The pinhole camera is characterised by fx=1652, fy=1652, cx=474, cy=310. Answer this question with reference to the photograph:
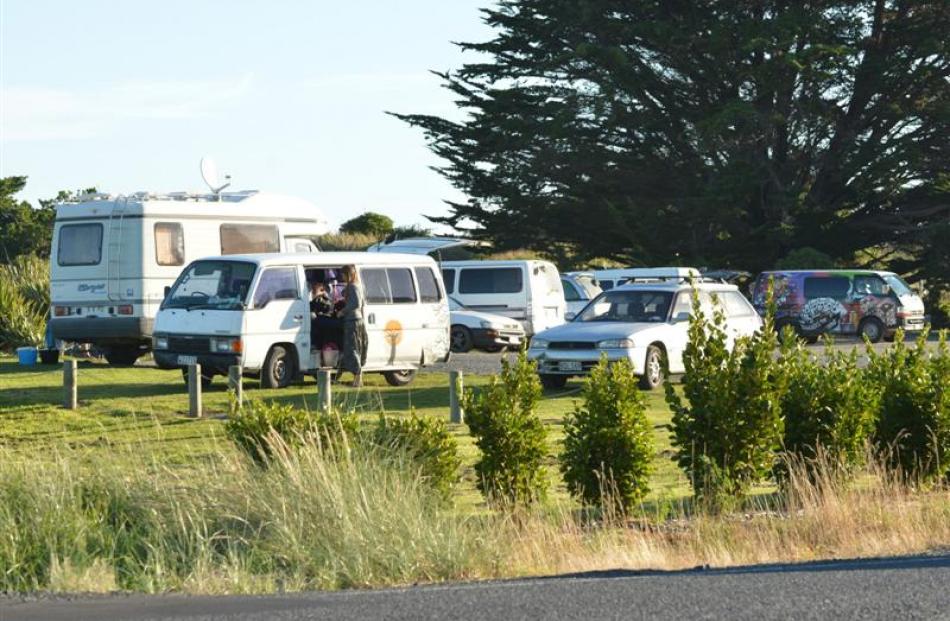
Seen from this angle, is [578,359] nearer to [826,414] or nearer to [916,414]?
[916,414]

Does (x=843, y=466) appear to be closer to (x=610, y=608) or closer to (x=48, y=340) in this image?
(x=610, y=608)

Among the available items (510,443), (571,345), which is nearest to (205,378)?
(571,345)

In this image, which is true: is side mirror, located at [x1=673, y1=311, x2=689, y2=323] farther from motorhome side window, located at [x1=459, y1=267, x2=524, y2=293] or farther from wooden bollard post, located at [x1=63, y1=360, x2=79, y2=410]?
motorhome side window, located at [x1=459, y1=267, x2=524, y2=293]

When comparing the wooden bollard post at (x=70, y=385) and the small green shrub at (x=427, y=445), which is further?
the wooden bollard post at (x=70, y=385)

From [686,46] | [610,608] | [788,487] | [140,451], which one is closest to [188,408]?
[140,451]

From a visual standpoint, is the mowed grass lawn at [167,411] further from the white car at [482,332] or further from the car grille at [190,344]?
the white car at [482,332]

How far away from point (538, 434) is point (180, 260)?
14.1 meters

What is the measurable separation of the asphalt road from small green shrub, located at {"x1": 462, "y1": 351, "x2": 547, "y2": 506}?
394 centimetres

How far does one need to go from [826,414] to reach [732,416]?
1089 millimetres

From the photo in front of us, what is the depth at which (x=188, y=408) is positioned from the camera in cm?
2047

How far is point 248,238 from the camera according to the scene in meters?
27.8

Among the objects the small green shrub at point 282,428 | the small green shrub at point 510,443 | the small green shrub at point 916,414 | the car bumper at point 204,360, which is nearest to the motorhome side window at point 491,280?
the car bumper at point 204,360

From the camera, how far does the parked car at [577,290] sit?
3778cm

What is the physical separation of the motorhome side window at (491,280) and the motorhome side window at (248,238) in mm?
7161
